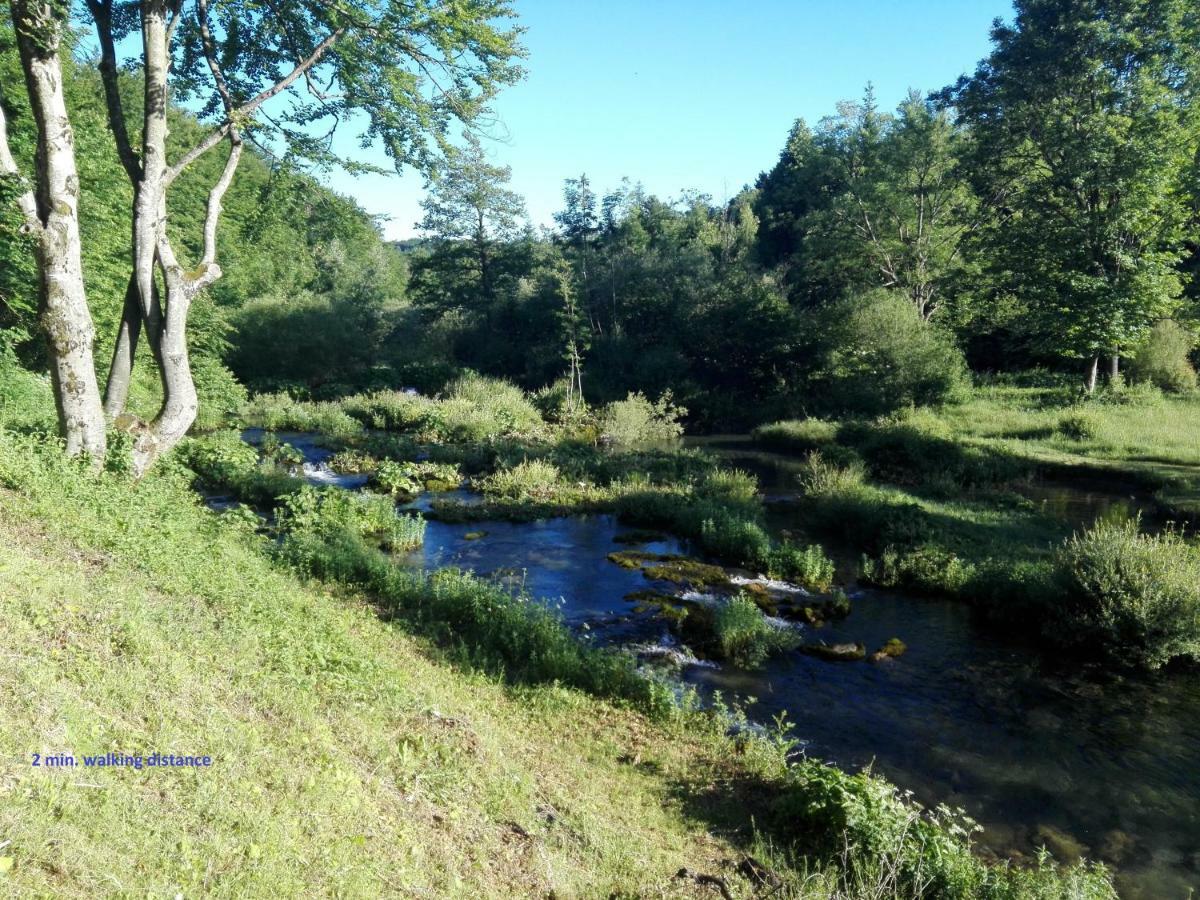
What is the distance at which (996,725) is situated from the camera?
942cm

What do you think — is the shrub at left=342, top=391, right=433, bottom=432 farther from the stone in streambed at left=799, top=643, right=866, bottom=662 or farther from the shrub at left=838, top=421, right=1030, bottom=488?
the stone in streambed at left=799, top=643, right=866, bottom=662

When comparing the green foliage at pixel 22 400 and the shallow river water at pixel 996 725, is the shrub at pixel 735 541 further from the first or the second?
the green foliage at pixel 22 400

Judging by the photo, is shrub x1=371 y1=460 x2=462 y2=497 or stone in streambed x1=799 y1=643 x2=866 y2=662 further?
shrub x1=371 y1=460 x2=462 y2=497

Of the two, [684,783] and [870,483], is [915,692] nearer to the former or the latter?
[684,783]

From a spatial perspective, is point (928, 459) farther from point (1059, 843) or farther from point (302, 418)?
point (302, 418)

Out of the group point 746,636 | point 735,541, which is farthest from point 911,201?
point 746,636

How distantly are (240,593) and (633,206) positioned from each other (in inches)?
2107

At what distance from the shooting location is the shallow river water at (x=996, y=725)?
24.2 ft

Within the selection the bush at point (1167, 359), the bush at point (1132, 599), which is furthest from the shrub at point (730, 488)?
the bush at point (1167, 359)

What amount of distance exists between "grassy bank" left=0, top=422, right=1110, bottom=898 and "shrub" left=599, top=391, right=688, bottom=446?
23.4m

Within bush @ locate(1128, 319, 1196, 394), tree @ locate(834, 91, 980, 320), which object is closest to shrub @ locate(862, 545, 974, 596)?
bush @ locate(1128, 319, 1196, 394)

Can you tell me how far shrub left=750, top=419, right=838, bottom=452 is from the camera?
29750 mm

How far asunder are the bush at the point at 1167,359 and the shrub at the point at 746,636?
27.0 meters

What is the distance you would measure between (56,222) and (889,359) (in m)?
30.4
